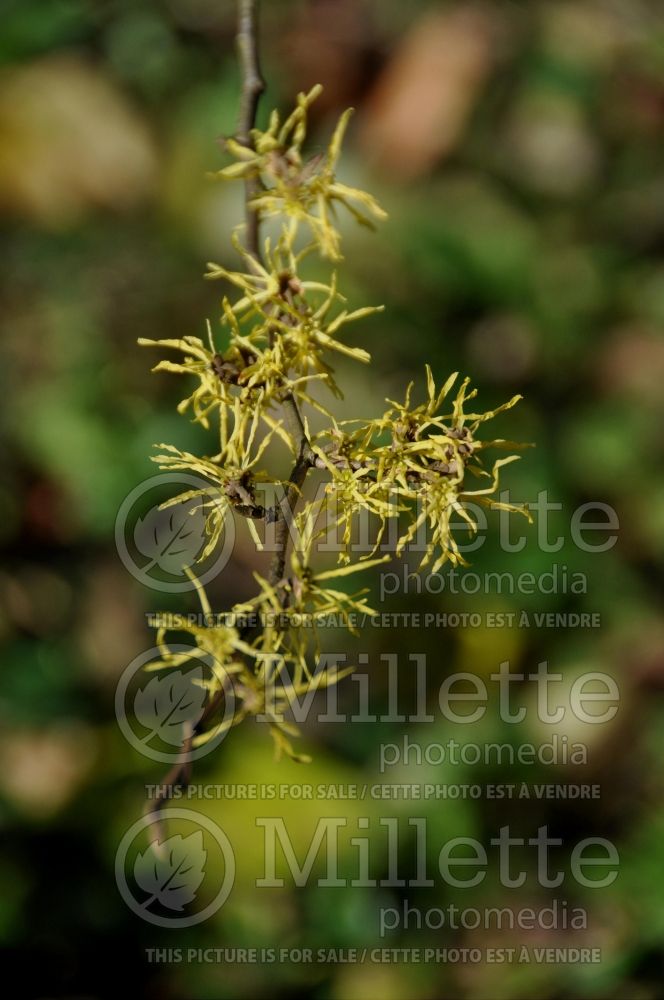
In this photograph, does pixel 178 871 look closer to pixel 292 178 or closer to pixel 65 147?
pixel 292 178

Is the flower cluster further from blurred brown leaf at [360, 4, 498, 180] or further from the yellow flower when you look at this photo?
blurred brown leaf at [360, 4, 498, 180]

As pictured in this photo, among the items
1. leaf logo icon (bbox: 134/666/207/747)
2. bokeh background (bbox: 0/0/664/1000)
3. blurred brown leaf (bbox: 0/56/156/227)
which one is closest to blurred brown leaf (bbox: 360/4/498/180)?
bokeh background (bbox: 0/0/664/1000)

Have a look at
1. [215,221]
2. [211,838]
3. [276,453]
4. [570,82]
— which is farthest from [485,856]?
[570,82]

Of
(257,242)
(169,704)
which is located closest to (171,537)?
(169,704)

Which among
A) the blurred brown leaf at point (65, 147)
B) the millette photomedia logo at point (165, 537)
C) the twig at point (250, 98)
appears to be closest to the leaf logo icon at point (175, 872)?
the millette photomedia logo at point (165, 537)

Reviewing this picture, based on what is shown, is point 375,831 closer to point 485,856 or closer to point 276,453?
point 485,856
